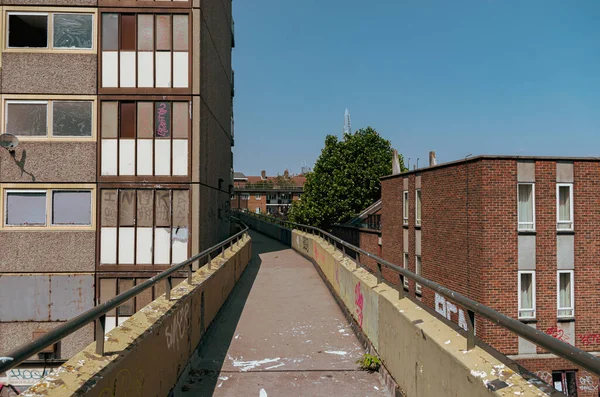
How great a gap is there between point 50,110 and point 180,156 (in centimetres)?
462

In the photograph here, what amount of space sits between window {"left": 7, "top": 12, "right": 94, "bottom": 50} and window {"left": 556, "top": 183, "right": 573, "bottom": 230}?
19.6m

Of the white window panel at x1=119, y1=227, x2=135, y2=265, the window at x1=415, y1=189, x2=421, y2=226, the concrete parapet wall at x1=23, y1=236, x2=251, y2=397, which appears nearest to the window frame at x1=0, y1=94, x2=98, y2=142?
the white window panel at x1=119, y1=227, x2=135, y2=265

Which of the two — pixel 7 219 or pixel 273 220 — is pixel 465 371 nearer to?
pixel 7 219

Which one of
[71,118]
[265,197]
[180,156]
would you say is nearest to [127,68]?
[71,118]

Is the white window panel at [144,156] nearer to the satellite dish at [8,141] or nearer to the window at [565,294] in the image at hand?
the satellite dish at [8,141]

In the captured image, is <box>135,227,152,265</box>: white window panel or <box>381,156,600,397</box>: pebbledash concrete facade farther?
<box>381,156,600,397</box>: pebbledash concrete facade

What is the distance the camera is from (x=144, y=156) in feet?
47.1

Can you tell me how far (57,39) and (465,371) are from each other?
1612 cm

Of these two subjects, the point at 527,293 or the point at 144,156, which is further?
the point at 527,293

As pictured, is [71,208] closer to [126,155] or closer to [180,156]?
[126,155]

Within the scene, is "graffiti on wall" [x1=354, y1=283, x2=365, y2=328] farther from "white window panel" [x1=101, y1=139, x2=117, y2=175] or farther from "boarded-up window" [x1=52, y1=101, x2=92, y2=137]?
"boarded-up window" [x1=52, y1=101, x2=92, y2=137]

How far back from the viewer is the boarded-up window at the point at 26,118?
1402cm

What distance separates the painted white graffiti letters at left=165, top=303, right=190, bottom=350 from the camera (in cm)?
485

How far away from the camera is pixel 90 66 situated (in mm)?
14195
